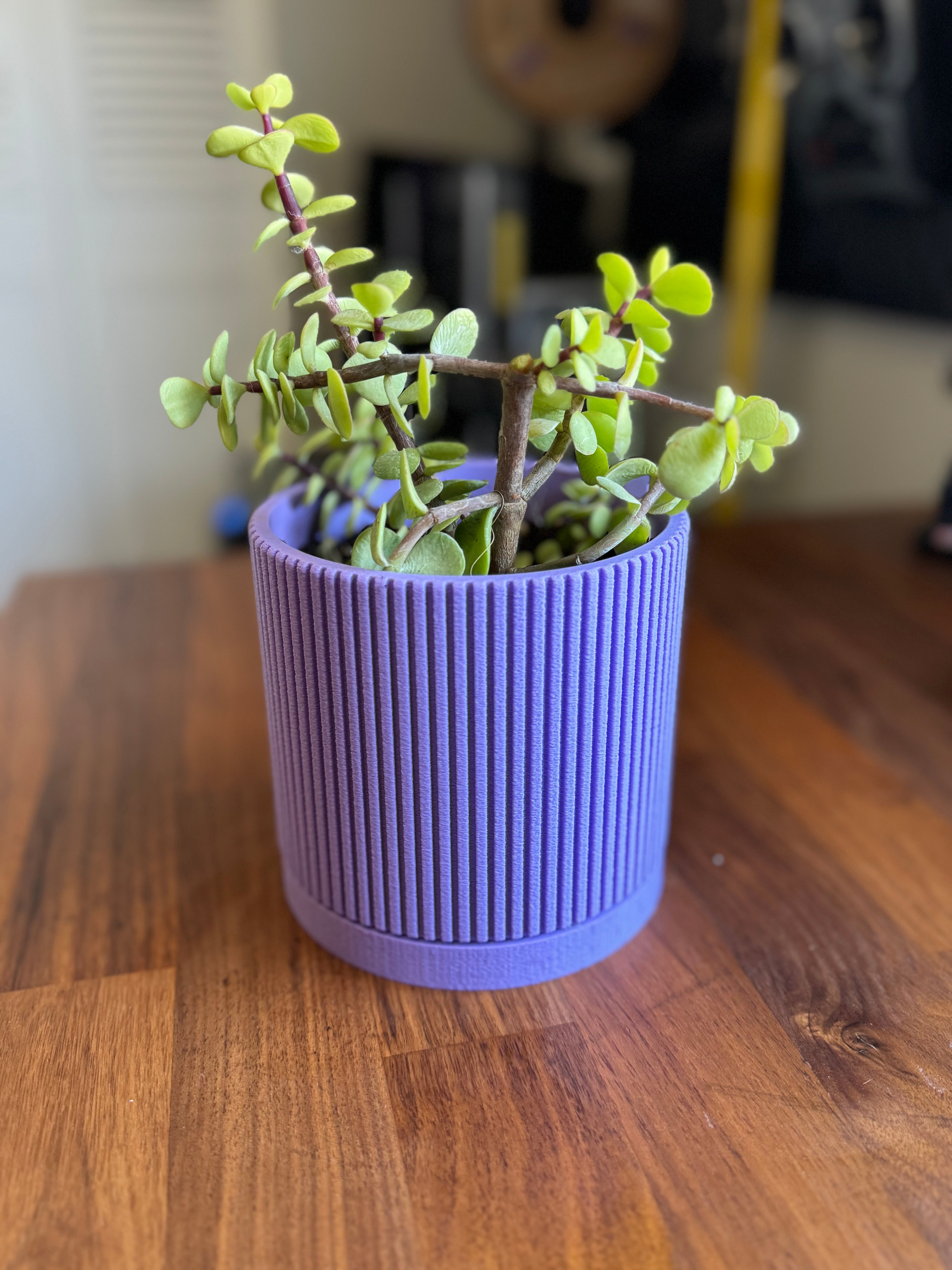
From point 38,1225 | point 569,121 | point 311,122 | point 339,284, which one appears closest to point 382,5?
point 569,121

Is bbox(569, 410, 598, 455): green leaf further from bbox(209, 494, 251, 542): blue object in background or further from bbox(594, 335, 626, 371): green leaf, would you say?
bbox(209, 494, 251, 542): blue object in background

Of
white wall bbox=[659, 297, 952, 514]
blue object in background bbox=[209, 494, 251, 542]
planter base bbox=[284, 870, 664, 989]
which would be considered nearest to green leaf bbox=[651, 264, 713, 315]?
planter base bbox=[284, 870, 664, 989]

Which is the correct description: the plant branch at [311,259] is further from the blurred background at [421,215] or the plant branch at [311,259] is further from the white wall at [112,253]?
the white wall at [112,253]

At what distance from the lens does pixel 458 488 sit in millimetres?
398

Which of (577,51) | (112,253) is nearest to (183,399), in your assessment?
(112,253)

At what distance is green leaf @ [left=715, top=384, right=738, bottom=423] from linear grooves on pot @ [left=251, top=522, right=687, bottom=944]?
0.06 m

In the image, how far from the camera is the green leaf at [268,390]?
0.36m

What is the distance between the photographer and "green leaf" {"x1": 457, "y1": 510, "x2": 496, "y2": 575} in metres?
0.37

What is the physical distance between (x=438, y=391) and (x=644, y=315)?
9 cm

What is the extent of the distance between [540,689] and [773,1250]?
0.63ft

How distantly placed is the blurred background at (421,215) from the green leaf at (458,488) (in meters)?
1.10

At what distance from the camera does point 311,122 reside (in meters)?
0.35

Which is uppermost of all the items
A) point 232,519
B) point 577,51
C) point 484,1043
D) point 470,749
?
point 577,51

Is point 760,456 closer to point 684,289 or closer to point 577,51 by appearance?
point 684,289
